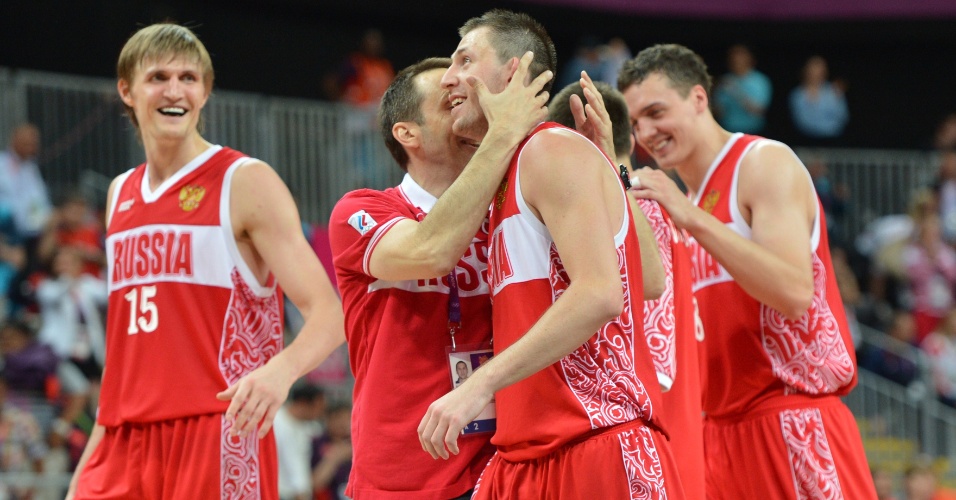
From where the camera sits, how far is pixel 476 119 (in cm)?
409

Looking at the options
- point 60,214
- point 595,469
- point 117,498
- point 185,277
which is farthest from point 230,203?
point 60,214

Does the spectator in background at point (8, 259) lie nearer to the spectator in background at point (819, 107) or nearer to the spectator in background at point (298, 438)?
the spectator in background at point (298, 438)

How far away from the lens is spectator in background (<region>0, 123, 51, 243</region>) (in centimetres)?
1259

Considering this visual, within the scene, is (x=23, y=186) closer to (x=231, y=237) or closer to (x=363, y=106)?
(x=363, y=106)

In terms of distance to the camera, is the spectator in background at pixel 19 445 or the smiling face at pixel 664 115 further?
the spectator in background at pixel 19 445

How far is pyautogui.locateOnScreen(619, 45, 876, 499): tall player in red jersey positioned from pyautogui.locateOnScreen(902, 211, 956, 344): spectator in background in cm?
1188

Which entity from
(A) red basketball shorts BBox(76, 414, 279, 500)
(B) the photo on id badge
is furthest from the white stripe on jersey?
(B) the photo on id badge

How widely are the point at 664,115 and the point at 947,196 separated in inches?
530

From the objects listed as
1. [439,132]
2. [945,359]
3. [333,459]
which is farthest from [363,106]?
[439,132]

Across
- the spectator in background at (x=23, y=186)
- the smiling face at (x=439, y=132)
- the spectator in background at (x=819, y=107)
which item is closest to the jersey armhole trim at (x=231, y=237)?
the smiling face at (x=439, y=132)

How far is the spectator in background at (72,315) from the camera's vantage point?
439 inches

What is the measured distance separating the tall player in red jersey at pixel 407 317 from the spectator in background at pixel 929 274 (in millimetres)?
13554

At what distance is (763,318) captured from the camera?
5.44 meters

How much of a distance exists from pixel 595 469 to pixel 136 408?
7.45 ft
